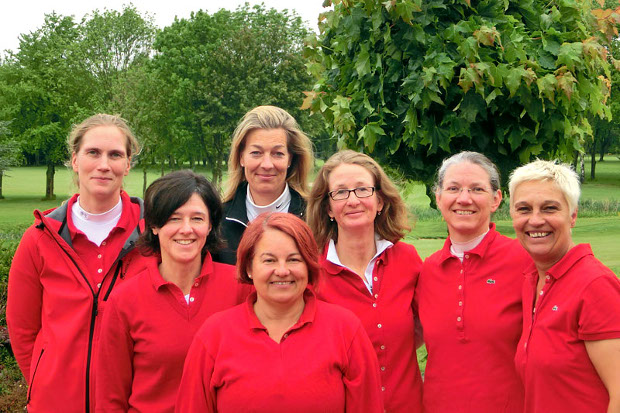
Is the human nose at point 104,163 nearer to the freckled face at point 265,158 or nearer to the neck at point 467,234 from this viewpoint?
the freckled face at point 265,158

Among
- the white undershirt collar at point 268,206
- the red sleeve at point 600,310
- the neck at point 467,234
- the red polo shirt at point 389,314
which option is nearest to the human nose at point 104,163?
the white undershirt collar at point 268,206

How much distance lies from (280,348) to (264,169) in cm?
174

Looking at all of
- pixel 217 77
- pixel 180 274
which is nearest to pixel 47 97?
pixel 217 77

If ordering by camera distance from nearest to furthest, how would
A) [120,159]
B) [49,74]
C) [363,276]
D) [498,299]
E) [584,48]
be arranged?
[498,299] < [363,276] < [120,159] < [584,48] < [49,74]

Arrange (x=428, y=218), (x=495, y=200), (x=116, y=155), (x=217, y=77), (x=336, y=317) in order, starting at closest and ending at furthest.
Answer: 1. (x=336, y=317)
2. (x=495, y=200)
3. (x=116, y=155)
4. (x=428, y=218)
5. (x=217, y=77)

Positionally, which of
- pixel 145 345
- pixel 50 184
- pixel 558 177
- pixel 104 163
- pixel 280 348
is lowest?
pixel 50 184

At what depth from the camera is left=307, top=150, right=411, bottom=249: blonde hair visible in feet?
13.2

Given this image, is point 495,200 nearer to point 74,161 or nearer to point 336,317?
point 336,317

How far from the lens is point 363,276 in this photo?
384cm

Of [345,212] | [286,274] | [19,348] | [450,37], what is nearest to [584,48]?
[450,37]

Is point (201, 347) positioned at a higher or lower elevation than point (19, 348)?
higher

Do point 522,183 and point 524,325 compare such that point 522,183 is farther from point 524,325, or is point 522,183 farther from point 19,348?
point 19,348

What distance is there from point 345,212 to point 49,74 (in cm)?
4270

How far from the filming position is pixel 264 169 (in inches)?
177
